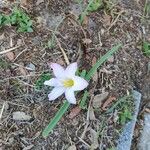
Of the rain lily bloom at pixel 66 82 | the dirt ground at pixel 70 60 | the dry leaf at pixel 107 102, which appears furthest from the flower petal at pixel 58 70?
the dry leaf at pixel 107 102

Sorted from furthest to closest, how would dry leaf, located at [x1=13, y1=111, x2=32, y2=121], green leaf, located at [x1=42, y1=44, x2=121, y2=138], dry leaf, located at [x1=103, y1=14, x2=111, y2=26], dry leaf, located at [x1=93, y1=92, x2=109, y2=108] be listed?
dry leaf, located at [x1=103, y1=14, x2=111, y2=26] → dry leaf, located at [x1=93, y1=92, x2=109, y2=108] → dry leaf, located at [x1=13, y1=111, x2=32, y2=121] → green leaf, located at [x1=42, y1=44, x2=121, y2=138]

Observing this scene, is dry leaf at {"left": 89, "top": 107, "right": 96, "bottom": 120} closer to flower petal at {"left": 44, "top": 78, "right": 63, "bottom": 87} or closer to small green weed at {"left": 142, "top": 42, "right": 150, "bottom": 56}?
flower petal at {"left": 44, "top": 78, "right": 63, "bottom": 87}

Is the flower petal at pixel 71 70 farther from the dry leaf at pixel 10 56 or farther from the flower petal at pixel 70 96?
the dry leaf at pixel 10 56

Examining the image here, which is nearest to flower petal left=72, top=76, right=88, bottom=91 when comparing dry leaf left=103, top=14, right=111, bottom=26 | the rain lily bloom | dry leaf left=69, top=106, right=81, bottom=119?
the rain lily bloom

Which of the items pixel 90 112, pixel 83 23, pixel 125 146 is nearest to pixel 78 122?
pixel 90 112

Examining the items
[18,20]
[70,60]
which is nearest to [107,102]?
[70,60]

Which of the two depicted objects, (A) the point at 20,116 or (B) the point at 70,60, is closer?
(A) the point at 20,116

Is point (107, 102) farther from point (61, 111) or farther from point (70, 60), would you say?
point (61, 111)
